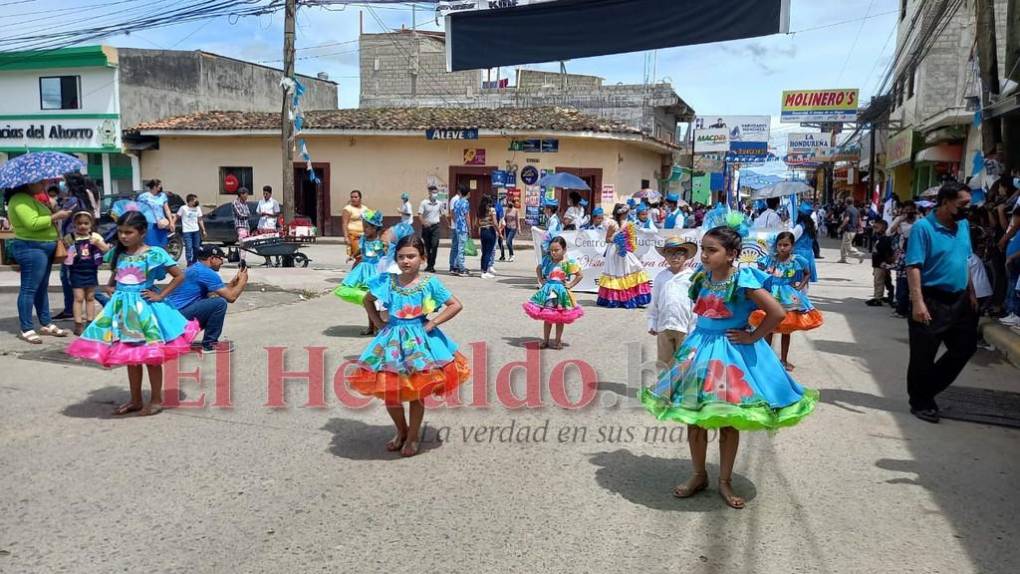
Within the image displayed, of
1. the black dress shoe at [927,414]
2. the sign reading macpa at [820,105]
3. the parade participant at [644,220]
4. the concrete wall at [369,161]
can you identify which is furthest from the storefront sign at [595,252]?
the sign reading macpa at [820,105]

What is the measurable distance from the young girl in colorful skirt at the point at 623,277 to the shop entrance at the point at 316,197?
706 inches

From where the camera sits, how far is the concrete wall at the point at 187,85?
1234 inches

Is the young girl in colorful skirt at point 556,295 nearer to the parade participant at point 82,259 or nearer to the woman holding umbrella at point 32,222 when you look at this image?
the parade participant at point 82,259

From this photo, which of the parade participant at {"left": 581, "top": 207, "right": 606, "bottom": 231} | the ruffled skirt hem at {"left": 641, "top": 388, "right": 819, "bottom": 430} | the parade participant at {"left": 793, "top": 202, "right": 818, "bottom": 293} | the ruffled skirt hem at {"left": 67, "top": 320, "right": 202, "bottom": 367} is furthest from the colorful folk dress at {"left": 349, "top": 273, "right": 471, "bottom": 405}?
the parade participant at {"left": 581, "top": 207, "right": 606, "bottom": 231}

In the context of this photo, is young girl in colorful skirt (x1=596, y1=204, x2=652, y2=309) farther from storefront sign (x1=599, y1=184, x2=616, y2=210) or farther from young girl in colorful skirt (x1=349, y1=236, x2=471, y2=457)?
storefront sign (x1=599, y1=184, x2=616, y2=210)

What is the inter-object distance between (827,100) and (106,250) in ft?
137

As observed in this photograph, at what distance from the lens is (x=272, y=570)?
354 cm

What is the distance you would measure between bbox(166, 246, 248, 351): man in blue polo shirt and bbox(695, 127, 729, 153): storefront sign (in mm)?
47915

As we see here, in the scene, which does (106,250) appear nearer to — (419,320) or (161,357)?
(161,357)

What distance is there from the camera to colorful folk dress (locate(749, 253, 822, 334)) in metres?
7.46

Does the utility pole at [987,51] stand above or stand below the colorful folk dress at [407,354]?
above

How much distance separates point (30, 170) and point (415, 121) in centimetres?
1995

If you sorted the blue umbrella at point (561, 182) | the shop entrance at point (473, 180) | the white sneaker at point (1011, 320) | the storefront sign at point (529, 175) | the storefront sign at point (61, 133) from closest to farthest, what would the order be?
the white sneaker at point (1011, 320) < the blue umbrella at point (561, 182) < the storefront sign at point (529, 175) < the shop entrance at point (473, 180) < the storefront sign at point (61, 133)

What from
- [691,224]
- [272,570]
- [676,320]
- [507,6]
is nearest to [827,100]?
[691,224]
